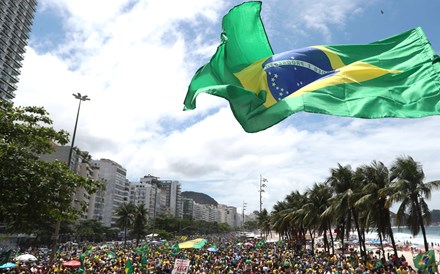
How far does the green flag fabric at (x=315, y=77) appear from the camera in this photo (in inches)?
262

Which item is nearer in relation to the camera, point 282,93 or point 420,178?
point 282,93

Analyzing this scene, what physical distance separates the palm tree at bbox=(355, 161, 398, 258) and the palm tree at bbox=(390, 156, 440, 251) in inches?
129

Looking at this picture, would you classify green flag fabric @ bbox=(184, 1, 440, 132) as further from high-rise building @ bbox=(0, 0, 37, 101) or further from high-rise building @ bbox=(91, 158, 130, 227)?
high-rise building @ bbox=(91, 158, 130, 227)

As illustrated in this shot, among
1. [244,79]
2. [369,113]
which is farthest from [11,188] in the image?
[369,113]

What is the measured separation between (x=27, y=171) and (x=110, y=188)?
370 ft

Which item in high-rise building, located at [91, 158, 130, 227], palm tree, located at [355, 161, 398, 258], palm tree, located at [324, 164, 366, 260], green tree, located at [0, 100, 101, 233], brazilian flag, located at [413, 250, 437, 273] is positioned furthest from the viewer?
high-rise building, located at [91, 158, 130, 227]

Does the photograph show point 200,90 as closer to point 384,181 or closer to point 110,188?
point 384,181

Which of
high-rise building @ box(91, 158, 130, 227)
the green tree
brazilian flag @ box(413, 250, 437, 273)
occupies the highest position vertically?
high-rise building @ box(91, 158, 130, 227)

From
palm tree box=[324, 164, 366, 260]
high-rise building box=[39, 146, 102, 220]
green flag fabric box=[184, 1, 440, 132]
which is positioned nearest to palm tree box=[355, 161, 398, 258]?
palm tree box=[324, 164, 366, 260]

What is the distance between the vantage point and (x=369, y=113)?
21.9ft

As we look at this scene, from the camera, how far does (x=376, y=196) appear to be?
949 inches

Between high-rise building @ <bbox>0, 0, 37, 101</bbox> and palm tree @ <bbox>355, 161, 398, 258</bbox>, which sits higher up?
high-rise building @ <bbox>0, 0, 37, 101</bbox>

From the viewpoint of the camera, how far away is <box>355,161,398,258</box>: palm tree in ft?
79.3

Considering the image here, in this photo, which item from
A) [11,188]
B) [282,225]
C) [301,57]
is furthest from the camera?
[282,225]
